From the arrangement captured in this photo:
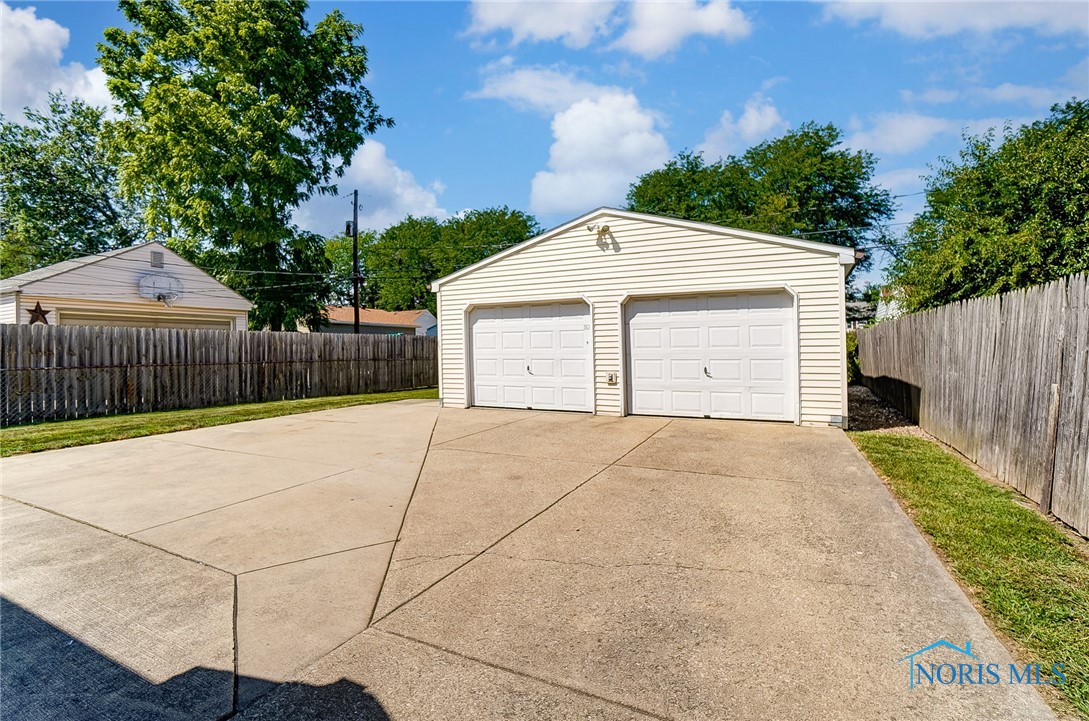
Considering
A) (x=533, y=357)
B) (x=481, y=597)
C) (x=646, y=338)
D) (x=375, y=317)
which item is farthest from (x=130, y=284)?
(x=375, y=317)

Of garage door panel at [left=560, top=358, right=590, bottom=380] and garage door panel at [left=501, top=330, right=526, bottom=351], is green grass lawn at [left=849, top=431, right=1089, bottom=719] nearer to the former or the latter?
garage door panel at [left=560, top=358, right=590, bottom=380]

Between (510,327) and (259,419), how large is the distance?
5157mm

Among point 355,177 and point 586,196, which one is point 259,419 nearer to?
point 355,177

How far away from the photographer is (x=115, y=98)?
19.4m

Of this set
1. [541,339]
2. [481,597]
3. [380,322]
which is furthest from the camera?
[380,322]

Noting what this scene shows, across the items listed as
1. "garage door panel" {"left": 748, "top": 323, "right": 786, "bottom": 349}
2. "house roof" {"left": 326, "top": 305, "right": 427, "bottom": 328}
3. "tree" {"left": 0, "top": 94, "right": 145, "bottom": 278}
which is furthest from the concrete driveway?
"house roof" {"left": 326, "top": 305, "right": 427, "bottom": 328}

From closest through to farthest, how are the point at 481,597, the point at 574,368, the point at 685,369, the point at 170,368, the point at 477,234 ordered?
the point at 481,597, the point at 685,369, the point at 574,368, the point at 170,368, the point at 477,234

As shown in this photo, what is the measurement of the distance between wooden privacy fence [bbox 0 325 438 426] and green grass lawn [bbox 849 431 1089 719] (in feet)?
44.8

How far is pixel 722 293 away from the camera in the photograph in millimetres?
8609

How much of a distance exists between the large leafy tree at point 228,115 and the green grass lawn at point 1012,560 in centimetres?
2107

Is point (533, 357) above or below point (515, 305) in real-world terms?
below

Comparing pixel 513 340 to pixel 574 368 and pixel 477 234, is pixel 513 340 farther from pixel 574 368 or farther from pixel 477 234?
pixel 477 234

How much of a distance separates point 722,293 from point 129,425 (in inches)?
410

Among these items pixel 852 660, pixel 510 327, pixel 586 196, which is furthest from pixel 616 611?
pixel 586 196
